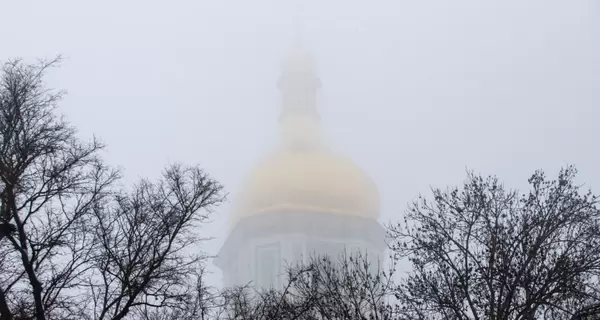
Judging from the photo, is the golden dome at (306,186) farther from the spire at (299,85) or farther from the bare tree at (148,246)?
the bare tree at (148,246)

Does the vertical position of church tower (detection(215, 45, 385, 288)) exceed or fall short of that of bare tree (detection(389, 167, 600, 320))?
it exceeds it

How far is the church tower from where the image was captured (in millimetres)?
53406

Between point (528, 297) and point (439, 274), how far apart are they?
1777mm

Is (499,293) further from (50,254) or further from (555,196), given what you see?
(50,254)

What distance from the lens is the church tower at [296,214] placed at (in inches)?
2103

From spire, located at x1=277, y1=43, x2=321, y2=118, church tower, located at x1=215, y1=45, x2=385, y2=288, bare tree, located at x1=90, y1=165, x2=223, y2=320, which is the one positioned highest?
spire, located at x1=277, y1=43, x2=321, y2=118

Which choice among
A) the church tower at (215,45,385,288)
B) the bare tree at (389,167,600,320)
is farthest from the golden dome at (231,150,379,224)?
the bare tree at (389,167,600,320)

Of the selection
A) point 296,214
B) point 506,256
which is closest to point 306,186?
point 296,214

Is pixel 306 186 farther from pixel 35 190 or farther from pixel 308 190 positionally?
pixel 35 190

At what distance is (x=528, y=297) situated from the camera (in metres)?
14.0

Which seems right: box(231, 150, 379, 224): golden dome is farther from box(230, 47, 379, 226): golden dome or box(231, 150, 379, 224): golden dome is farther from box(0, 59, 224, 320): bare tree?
box(0, 59, 224, 320): bare tree

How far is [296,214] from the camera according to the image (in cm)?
5494

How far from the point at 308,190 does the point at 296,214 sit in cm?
163

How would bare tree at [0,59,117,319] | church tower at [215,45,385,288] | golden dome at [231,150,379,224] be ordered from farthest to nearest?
golden dome at [231,150,379,224] → church tower at [215,45,385,288] → bare tree at [0,59,117,319]
